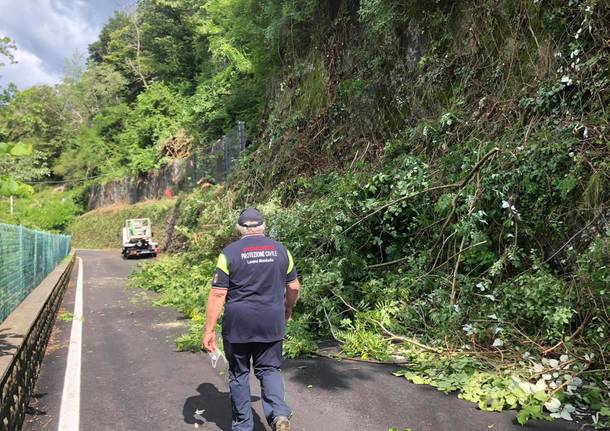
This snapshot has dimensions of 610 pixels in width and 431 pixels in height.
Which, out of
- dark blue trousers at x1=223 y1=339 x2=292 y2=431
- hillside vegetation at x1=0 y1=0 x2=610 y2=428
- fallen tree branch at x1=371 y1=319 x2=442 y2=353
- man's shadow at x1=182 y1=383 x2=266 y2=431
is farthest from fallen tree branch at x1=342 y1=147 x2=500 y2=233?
dark blue trousers at x1=223 y1=339 x2=292 y2=431

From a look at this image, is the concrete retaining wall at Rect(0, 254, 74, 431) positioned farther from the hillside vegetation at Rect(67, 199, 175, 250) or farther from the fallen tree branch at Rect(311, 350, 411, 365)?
the hillside vegetation at Rect(67, 199, 175, 250)

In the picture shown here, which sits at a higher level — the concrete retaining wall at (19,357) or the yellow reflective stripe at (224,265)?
the yellow reflective stripe at (224,265)

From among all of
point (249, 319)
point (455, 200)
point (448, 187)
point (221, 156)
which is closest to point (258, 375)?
point (249, 319)

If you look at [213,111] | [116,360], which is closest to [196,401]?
[116,360]

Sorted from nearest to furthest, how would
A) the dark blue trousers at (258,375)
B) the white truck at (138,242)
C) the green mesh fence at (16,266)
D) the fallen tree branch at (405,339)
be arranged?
the dark blue trousers at (258,375) < the fallen tree branch at (405,339) < the green mesh fence at (16,266) < the white truck at (138,242)

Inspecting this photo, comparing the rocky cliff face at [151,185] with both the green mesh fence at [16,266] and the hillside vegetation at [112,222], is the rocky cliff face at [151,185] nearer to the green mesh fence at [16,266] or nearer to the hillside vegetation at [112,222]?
the hillside vegetation at [112,222]

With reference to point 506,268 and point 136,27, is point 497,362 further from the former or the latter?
point 136,27

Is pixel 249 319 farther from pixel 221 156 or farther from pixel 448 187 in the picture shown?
pixel 221 156

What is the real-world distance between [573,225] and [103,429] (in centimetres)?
571

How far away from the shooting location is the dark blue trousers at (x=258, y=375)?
409 centimetres

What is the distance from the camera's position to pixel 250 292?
4184mm

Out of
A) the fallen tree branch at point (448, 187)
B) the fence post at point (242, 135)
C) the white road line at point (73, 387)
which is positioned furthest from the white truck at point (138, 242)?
the fallen tree branch at point (448, 187)

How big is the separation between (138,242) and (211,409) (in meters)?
28.2

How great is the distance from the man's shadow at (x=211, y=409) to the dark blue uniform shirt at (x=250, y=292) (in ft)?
3.10
